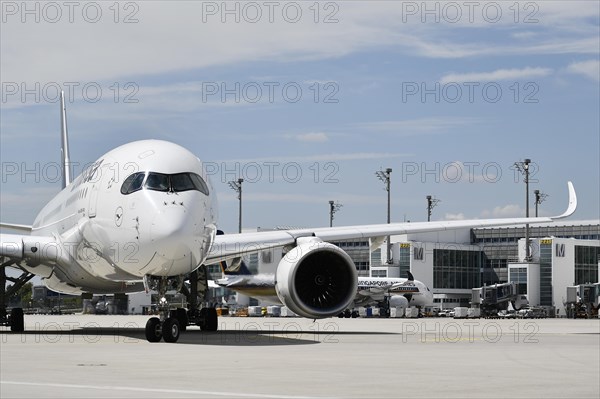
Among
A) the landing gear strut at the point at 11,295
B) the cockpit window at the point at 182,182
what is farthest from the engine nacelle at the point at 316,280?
the landing gear strut at the point at 11,295

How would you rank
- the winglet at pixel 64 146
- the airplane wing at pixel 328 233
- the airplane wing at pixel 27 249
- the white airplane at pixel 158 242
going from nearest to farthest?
the white airplane at pixel 158 242
the airplane wing at pixel 27 249
the airplane wing at pixel 328 233
the winglet at pixel 64 146

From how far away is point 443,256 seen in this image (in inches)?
3979

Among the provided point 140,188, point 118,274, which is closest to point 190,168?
point 140,188

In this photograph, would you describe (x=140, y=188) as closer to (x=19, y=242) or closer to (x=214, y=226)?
(x=214, y=226)

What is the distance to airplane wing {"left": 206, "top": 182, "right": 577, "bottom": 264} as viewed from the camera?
28.2 meters

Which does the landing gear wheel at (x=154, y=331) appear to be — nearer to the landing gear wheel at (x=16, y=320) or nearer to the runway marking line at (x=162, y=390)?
the landing gear wheel at (x=16, y=320)

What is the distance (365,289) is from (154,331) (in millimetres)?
49956

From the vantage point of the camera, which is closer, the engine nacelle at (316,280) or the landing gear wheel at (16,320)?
the engine nacelle at (316,280)

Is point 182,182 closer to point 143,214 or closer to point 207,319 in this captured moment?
point 143,214

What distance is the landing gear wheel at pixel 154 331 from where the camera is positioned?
22.8m

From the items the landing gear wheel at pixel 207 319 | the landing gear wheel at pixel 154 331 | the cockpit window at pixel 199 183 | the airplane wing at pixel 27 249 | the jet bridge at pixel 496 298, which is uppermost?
the cockpit window at pixel 199 183

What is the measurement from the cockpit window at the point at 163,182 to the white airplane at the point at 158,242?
0.07ft

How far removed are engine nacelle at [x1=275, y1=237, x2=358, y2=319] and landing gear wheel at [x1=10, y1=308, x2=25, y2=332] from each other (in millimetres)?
7886

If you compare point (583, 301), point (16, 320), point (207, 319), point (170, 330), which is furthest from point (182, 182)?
point (583, 301)
